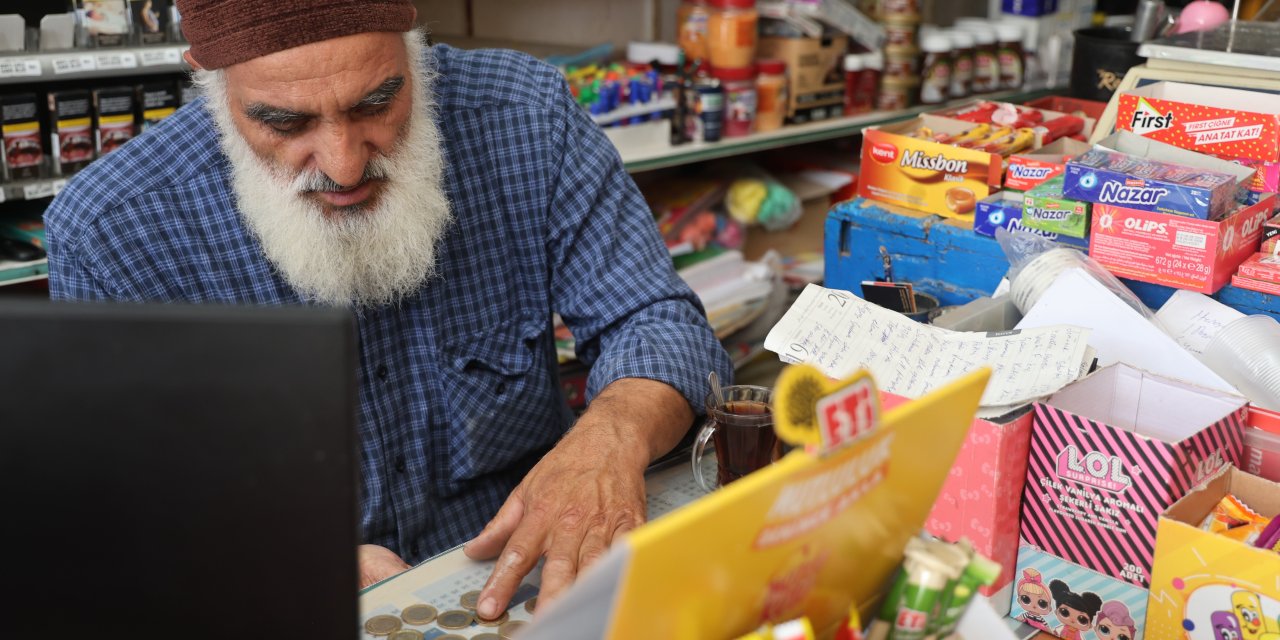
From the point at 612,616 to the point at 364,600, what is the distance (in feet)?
2.03

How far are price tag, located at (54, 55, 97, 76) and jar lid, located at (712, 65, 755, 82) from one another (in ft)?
4.89

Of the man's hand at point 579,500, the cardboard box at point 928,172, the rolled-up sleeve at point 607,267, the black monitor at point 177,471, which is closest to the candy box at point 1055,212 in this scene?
the cardboard box at point 928,172

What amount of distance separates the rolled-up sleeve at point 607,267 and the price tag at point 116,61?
→ 86cm

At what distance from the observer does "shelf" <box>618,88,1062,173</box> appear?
2713 mm

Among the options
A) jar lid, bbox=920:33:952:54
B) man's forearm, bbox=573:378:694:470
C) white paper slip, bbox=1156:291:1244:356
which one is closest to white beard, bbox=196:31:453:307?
man's forearm, bbox=573:378:694:470

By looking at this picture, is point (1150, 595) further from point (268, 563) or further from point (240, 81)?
point (240, 81)

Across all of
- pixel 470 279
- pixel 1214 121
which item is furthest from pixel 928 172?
pixel 470 279

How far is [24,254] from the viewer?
202 cm

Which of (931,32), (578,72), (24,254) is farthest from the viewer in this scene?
(931,32)

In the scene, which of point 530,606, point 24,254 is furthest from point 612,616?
point 24,254

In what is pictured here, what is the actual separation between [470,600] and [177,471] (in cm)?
58

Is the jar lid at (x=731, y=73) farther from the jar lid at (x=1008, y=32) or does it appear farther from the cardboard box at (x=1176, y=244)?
the cardboard box at (x=1176, y=244)

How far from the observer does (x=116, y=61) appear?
2035 millimetres

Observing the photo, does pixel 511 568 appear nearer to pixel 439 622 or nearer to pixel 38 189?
pixel 439 622
